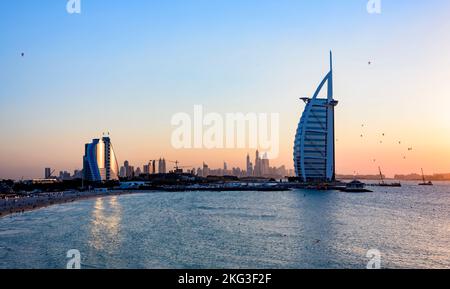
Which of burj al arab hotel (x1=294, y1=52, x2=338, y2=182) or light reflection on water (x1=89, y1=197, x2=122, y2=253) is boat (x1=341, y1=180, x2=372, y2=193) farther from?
light reflection on water (x1=89, y1=197, x2=122, y2=253)

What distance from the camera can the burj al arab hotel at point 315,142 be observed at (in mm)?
188250

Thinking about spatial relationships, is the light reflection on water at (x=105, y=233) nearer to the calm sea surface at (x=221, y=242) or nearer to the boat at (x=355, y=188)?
the calm sea surface at (x=221, y=242)

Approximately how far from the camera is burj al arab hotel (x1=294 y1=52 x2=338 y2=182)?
188 metres

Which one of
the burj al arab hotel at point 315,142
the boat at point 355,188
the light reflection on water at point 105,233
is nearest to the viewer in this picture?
the light reflection on water at point 105,233

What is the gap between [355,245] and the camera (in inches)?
1502

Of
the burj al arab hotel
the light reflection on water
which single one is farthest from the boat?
the light reflection on water

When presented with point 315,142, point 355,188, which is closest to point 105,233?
point 355,188

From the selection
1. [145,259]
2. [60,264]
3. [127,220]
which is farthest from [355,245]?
[127,220]

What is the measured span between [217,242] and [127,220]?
23.8 meters

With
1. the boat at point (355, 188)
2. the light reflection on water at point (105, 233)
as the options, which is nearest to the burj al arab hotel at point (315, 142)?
the boat at point (355, 188)

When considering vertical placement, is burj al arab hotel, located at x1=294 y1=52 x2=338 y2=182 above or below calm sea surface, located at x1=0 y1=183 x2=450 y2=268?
above

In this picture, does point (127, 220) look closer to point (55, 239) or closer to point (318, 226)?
point (55, 239)

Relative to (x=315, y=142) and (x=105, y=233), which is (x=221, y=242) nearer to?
(x=105, y=233)

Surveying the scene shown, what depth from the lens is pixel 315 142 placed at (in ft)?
621
